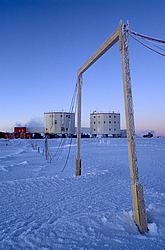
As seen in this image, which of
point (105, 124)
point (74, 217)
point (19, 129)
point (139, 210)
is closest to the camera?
point (139, 210)

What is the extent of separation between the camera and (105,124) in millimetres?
102500

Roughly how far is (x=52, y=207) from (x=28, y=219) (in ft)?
3.34

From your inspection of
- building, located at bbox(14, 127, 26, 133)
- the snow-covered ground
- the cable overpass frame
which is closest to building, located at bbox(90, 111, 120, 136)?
building, located at bbox(14, 127, 26, 133)

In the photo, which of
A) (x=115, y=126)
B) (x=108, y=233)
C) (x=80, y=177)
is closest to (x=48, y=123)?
(x=115, y=126)

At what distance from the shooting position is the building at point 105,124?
102738 millimetres

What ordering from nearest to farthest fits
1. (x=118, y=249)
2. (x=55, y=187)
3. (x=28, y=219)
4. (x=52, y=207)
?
(x=118, y=249) → (x=28, y=219) → (x=52, y=207) → (x=55, y=187)

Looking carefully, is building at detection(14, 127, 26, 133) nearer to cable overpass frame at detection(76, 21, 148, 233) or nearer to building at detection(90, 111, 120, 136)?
building at detection(90, 111, 120, 136)

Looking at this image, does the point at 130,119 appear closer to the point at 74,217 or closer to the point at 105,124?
the point at 74,217

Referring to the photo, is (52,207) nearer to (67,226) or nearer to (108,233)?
(67,226)

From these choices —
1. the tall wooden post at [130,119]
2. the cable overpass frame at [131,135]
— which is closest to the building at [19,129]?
the cable overpass frame at [131,135]

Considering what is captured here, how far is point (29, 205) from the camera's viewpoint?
21.7 ft

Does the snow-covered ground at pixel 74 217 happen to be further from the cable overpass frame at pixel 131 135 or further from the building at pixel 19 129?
the building at pixel 19 129

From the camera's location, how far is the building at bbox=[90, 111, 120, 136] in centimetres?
10274

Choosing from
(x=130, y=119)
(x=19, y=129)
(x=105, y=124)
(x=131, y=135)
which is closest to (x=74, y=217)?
(x=131, y=135)
